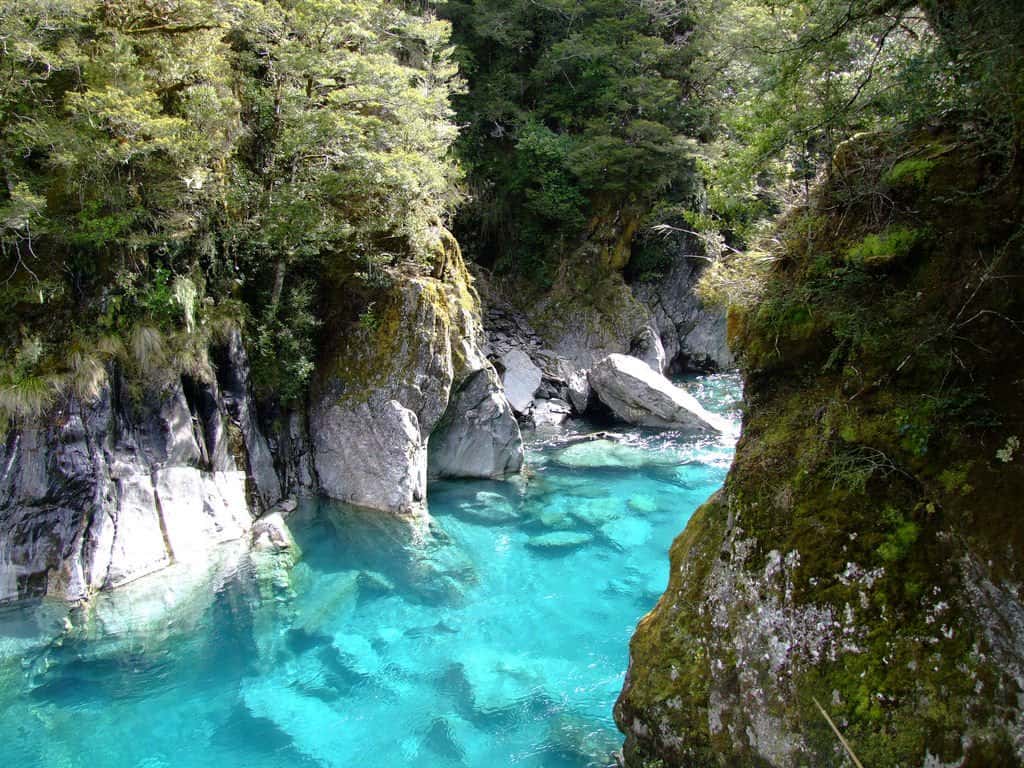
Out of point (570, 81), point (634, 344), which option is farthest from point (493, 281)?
point (570, 81)

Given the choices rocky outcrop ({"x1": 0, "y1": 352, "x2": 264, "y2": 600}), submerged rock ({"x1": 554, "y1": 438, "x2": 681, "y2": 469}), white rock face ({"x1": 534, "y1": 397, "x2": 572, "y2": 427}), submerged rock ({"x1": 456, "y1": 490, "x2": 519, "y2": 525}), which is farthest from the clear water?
white rock face ({"x1": 534, "y1": 397, "x2": 572, "y2": 427})

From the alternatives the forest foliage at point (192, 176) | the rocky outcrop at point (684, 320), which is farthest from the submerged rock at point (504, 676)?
the rocky outcrop at point (684, 320)

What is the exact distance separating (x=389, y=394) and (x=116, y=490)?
4.63 meters

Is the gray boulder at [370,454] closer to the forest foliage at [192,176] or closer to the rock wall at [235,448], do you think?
the rock wall at [235,448]

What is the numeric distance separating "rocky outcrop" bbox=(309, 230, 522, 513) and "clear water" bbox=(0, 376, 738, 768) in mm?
676

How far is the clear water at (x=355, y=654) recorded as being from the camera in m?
6.61

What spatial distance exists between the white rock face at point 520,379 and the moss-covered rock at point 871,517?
39.8 feet

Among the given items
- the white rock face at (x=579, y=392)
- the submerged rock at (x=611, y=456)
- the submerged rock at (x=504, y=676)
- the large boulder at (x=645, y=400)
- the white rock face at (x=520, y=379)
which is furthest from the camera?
the white rock face at (x=579, y=392)

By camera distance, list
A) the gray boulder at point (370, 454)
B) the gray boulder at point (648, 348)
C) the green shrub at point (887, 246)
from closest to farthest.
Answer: the green shrub at point (887, 246), the gray boulder at point (370, 454), the gray boulder at point (648, 348)

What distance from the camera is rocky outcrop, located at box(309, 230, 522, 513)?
11.6 metres

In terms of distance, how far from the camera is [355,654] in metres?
8.09

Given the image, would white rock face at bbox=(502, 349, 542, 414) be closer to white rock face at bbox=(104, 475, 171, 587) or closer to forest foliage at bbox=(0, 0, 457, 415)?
forest foliage at bbox=(0, 0, 457, 415)

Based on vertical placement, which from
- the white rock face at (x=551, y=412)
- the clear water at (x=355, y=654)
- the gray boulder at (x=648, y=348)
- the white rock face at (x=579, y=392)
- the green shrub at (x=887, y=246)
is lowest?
the clear water at (x=355, y=654)

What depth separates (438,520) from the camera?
1184cm
